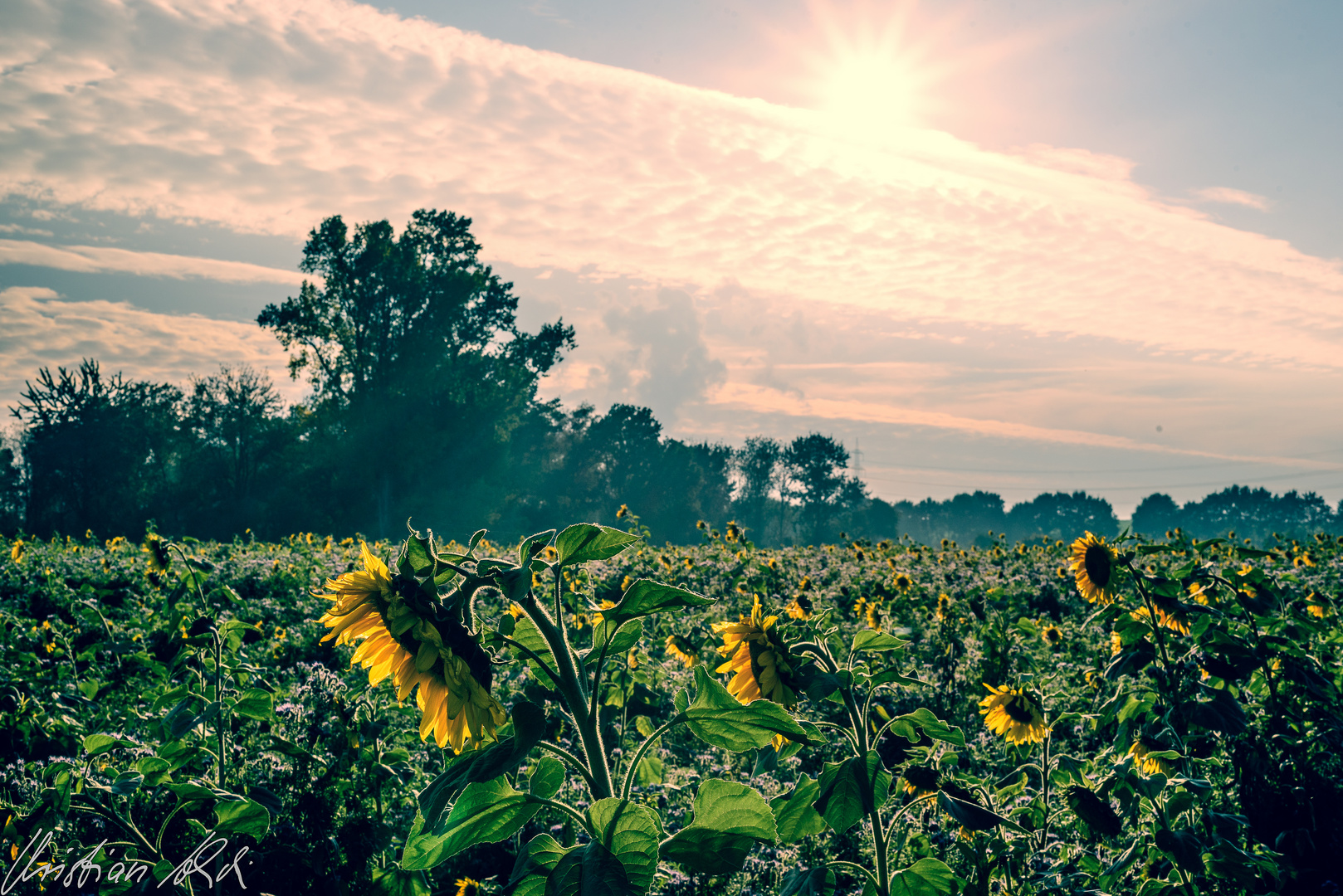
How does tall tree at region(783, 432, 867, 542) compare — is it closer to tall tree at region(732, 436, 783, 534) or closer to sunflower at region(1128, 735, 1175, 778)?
tall tree at region(732, 436, 783, 534)

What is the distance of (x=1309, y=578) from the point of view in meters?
6.54

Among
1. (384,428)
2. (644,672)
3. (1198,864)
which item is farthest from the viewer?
(384,428)

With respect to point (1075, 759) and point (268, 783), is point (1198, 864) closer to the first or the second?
point (1075, 759)

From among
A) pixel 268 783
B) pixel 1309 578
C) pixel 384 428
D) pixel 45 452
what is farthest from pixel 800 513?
pixel 268 783

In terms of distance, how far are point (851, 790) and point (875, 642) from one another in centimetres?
27

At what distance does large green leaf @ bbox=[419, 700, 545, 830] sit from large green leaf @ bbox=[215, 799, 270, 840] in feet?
3.25

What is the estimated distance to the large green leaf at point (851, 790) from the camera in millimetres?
1320

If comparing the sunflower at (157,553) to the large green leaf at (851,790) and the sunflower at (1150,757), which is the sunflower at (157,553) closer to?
the large green leaf at (851,790)

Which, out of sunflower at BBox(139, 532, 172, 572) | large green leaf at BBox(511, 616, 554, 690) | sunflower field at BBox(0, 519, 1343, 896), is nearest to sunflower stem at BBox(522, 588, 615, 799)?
sunflower field at BBox(0, 519, 1343, 896)

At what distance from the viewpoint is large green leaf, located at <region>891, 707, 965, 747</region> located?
4.91 ft

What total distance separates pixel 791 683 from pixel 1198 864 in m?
1.17

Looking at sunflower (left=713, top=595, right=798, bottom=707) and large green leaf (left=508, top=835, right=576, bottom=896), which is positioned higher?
sunflower (left=713, top=595, right=798, bottom=707)

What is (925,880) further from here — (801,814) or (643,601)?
(643,601)

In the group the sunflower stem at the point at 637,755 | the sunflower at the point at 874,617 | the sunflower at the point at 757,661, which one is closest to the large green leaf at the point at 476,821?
the sunflower stem at the point at 637,755
